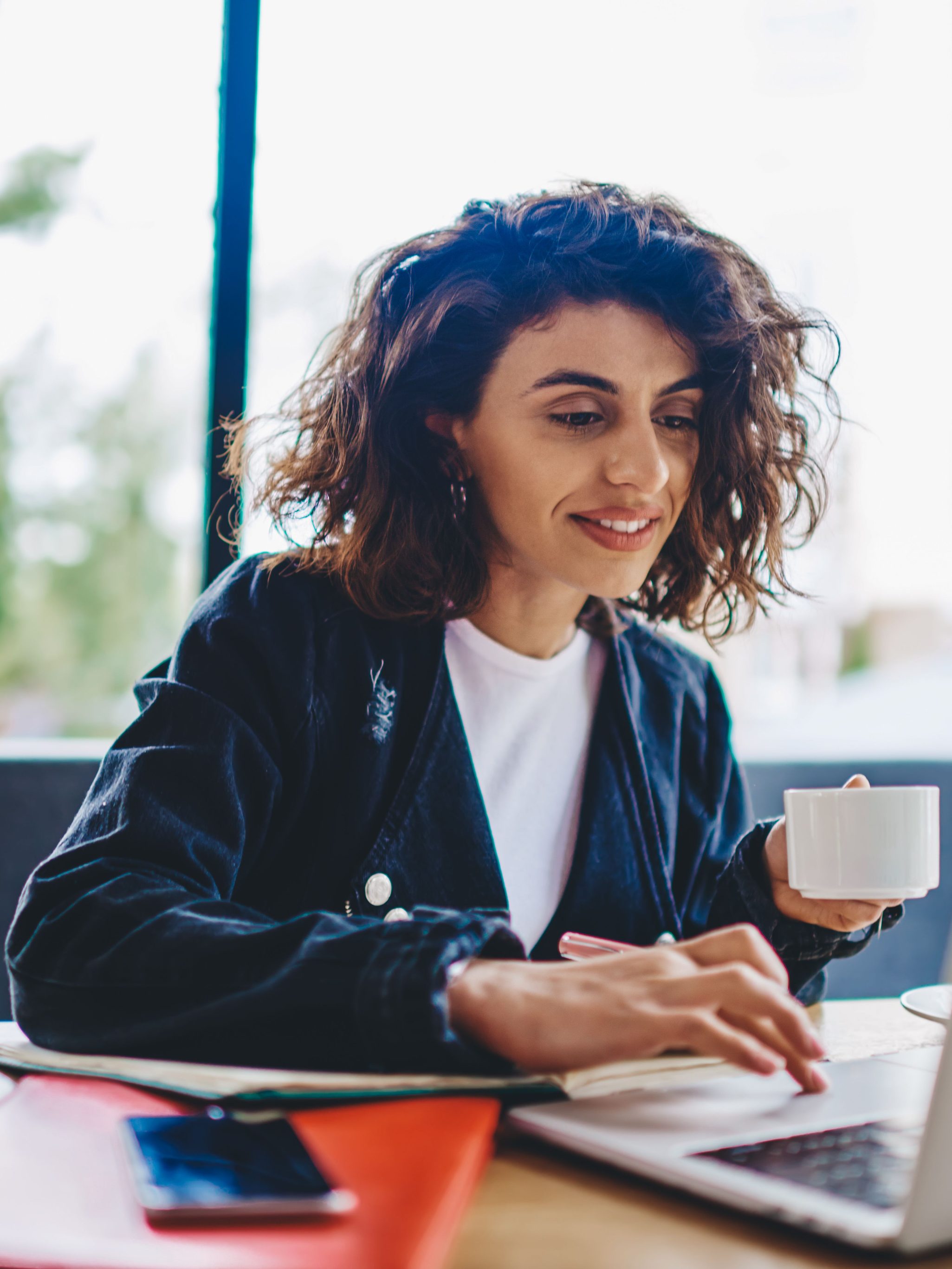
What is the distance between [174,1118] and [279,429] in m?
1.05

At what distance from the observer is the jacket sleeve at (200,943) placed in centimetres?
69

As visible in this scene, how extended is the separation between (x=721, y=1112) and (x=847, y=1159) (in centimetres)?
10

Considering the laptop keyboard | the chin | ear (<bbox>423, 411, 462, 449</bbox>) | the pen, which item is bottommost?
the pen

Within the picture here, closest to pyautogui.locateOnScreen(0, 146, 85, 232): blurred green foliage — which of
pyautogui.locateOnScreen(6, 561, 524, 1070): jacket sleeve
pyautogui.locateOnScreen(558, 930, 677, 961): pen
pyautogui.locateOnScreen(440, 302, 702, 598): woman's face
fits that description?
pyautogui.locateOnScreen(440, 302, 702, 598): woman's face

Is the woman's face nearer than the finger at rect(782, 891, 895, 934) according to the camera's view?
No

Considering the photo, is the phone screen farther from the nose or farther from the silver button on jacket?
the nose

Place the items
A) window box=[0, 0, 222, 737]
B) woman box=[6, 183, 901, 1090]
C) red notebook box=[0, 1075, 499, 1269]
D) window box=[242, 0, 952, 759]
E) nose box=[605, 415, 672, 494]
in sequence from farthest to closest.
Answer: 1. window box=[0, 0, 222, 737]
2. window box=[242, 0, 952, 759]
3. nose box=[605, 415, 672, 494]
4. woman box=[6, 183, 901, 1090]
5. red notebook box=[0, 1075, 499, 1269]

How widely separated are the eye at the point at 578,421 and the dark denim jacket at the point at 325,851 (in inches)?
11.4

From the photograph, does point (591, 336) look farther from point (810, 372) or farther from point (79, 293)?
point (79, 293)

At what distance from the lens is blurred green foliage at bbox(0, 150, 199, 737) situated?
8.99 meters

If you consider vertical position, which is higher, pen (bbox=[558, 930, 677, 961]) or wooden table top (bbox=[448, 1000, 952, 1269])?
wooden table top (bbox=[448, 1000, 952, 1269])

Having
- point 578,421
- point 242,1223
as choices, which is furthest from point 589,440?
point 242,1223

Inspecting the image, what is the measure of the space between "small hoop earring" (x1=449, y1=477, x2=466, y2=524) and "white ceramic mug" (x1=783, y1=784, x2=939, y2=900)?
0.61 m

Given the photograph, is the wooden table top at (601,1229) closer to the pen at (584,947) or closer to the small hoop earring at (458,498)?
the pen at (584,947)
